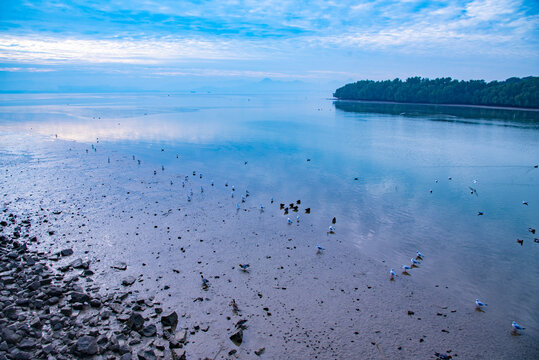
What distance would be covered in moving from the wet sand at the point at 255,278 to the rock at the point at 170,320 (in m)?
0.30

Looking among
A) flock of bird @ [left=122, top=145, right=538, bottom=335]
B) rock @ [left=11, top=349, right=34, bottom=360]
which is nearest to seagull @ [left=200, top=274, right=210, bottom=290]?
flock of bird @ [left=122, top=145, right=538, bottom=335]

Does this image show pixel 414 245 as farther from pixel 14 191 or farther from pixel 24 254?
pixel 14 191

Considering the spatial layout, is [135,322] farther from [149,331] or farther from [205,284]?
[205,284]

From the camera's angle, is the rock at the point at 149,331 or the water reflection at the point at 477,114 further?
the water reflection at the point at 477,114

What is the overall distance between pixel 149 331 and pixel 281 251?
8.52 metres

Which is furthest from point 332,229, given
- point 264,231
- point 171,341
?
point 171,341

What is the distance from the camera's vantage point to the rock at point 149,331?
1173 centimetres

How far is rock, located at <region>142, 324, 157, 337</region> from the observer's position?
38.5ft

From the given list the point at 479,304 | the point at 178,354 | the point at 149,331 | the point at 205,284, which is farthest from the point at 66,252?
the point at 479,304

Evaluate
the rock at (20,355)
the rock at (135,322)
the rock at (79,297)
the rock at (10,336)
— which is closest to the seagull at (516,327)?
the rock at (135,322)

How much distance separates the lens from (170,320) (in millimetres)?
12406

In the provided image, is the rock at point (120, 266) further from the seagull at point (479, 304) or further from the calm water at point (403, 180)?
the seagull at point (479, 304)

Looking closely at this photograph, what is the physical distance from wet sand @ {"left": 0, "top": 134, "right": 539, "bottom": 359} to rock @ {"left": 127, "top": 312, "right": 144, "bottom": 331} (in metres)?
1.42

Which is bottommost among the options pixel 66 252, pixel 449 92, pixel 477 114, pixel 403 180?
pixel 66 252
